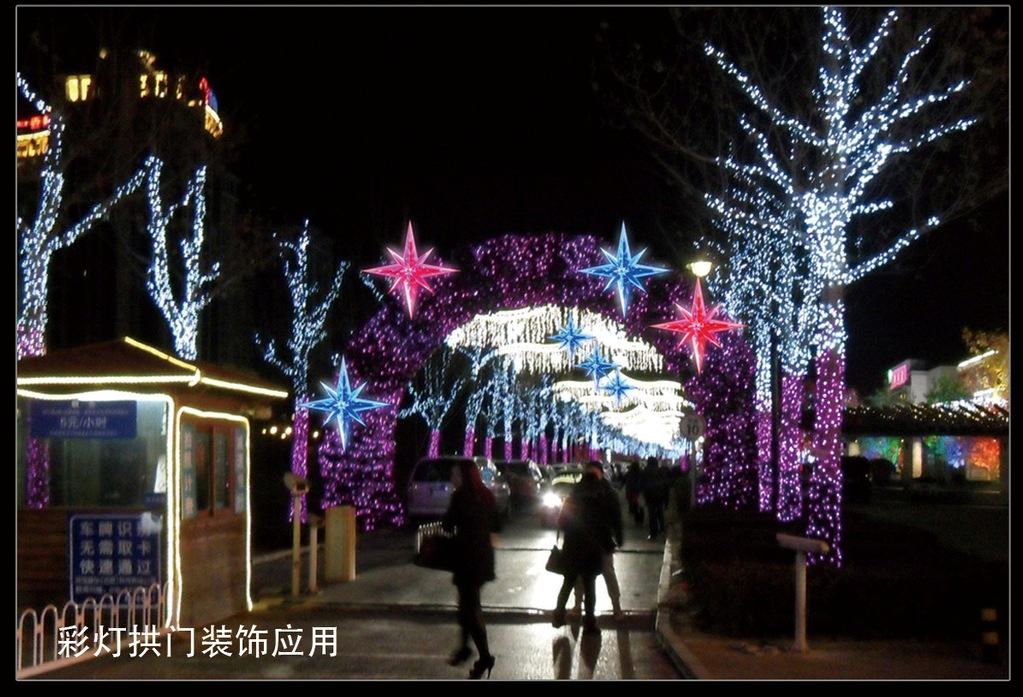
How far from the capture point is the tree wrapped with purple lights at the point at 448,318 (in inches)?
946

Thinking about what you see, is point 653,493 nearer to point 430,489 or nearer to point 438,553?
point 430,489

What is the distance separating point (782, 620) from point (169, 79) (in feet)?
39.3

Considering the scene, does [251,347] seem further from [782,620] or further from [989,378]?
[989,378]

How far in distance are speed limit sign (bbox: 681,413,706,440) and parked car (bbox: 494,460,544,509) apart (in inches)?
415

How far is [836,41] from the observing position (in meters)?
15.6

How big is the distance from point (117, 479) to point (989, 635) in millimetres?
9157

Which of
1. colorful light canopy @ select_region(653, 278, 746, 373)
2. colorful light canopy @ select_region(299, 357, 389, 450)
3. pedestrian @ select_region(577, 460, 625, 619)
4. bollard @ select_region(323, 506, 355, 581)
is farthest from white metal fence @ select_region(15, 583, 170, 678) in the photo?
colorful light canopy @ select_region(299, 357, 389, 450)

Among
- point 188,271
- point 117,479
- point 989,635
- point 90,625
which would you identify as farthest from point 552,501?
point 989,635

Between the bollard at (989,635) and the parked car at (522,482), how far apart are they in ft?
86.8

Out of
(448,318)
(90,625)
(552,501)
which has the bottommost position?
(90,625)

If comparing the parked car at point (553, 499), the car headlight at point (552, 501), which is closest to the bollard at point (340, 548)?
the parked car at point (553, 499)

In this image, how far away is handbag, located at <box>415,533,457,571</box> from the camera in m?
10.7

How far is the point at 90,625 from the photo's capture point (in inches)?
515

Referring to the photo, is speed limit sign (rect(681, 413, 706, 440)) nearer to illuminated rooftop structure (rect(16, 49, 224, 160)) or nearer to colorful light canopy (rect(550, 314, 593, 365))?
colorful light canopy (rect(550, 314, 593, 365))
